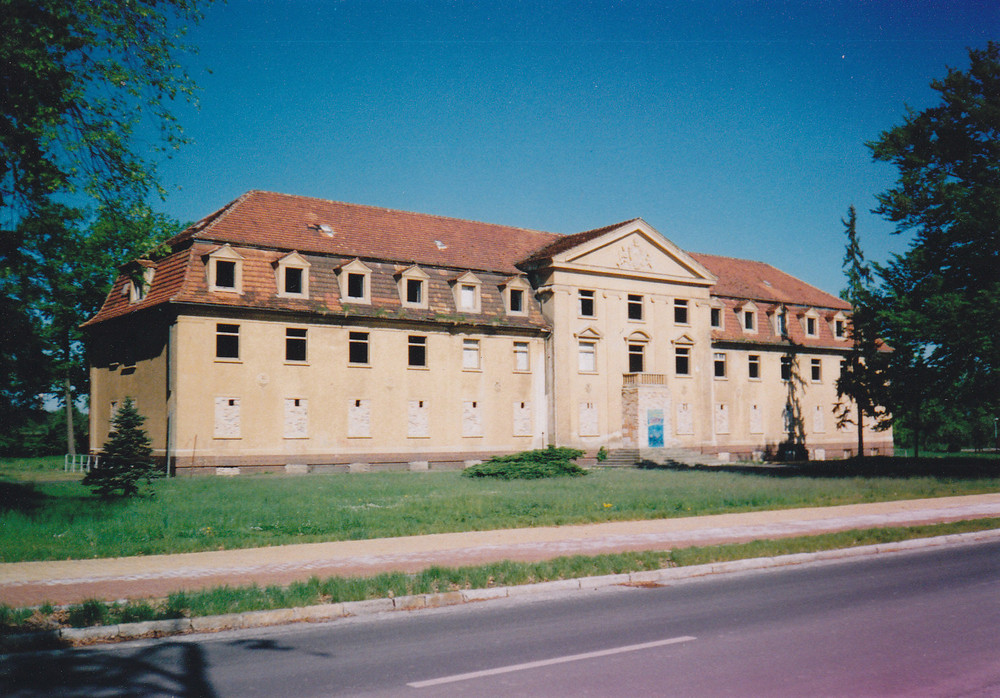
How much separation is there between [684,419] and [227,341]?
2595cm

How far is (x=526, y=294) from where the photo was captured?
4428 cm

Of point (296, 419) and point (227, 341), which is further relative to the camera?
point (296, 419)

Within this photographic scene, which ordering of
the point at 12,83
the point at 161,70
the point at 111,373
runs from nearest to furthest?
the point at 12,83
the point at 161,70
the point at 111,373

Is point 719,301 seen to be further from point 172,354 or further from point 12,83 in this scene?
point 12,83

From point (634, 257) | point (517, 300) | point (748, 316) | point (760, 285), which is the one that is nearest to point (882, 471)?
point (634, 257)

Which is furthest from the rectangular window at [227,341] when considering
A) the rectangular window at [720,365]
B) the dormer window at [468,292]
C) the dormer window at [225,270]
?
the rectangular window at [720,365]

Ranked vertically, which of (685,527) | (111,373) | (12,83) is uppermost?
(12,83)

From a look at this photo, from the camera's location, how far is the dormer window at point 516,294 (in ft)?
143

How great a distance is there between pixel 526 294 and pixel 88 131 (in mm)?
29618

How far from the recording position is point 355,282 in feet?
130

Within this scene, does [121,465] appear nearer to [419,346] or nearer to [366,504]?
[366,504]

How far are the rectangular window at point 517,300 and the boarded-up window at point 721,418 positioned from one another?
49.8 feet

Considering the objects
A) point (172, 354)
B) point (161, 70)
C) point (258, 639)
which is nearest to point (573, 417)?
point (172, 354)

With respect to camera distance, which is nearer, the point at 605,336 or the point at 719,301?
the point at 605,336
